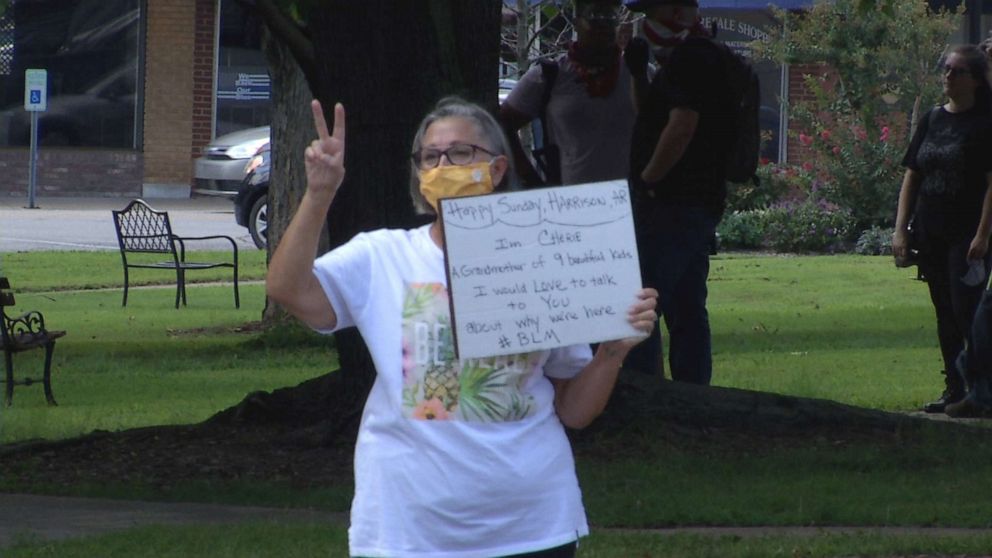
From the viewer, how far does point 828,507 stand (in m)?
6.70

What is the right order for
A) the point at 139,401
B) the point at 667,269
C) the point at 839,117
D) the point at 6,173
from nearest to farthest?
the point at 667,269
the point at 139,401
the point at 839,117
the point at 6,173

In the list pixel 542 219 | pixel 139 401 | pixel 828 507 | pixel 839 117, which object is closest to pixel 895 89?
pixel 839 117

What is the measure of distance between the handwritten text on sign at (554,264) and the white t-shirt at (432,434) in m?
0.07

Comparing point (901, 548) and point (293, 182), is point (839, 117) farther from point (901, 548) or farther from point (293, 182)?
point (901, 548)

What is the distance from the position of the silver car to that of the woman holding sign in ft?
75.1

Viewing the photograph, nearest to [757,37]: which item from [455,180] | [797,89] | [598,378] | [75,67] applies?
[797,89]

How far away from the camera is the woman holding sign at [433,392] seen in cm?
344

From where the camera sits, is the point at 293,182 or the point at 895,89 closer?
the point at 293,182

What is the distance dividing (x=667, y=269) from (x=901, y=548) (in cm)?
219

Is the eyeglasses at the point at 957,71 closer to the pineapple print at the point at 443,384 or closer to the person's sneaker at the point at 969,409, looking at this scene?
the person's sneaker at the point at 969,409

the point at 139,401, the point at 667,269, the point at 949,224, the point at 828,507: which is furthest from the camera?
the point at 139,401

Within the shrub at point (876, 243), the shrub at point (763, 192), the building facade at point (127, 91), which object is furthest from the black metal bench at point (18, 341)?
the building facade at point (127, 91)

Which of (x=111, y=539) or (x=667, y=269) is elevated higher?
(x=667, y=269)

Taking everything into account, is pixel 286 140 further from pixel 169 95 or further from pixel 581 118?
pixel 169 95
